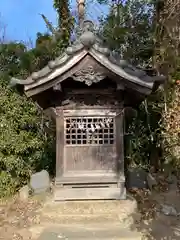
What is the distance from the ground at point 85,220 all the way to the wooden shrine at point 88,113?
0.39m

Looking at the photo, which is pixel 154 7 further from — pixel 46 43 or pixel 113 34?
pixel 46 43

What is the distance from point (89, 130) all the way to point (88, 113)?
354mm

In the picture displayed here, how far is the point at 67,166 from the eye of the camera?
836 cm

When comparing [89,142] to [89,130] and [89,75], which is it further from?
[89,75]

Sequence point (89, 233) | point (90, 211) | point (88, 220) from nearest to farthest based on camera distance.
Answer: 1. point (89, 233)
2. point (88, 220)
3. point (90, 211)

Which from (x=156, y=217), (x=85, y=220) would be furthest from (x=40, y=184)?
(x=156, y=217)

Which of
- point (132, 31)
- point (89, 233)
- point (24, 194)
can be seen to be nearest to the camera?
point (89, 233)

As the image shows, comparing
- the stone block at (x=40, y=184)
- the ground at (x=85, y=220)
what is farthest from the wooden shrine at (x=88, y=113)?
the stone block at (x=40, y=184)

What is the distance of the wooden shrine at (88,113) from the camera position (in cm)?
795

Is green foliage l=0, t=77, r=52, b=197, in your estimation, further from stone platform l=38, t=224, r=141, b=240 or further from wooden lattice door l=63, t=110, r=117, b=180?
stone platform l=38, t=224, r=141, b=240

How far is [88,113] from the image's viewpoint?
845 cm

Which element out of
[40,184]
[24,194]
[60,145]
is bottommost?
[24,194]

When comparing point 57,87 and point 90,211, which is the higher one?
point 57,87

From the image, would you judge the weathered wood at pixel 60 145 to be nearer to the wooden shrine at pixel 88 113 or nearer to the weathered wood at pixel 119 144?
the wooden shrine at pixel 88 113
